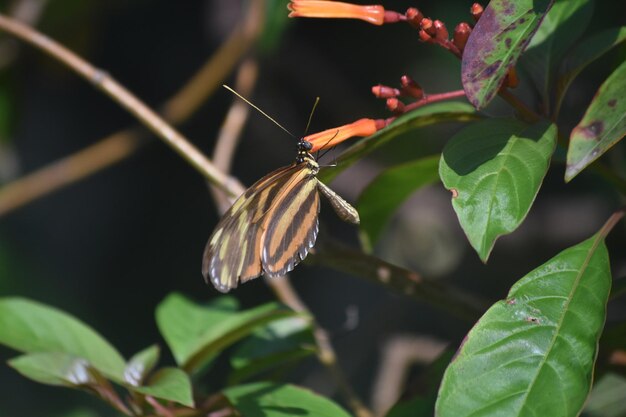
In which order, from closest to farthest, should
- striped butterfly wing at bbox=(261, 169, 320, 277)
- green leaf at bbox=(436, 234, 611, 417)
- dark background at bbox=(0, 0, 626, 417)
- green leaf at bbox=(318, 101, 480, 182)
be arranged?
green leaf at bbox=(436, 234, 611, 417), green leaf at bbox=(318, 101, 480, 182), striped butterfly wing at bbox=(261, 169, 320, 277), dark background at bbox=(0, 0, 626, 417)

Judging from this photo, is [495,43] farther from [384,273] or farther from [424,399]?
A: [424,399]

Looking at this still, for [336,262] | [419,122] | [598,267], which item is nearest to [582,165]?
[598,267]

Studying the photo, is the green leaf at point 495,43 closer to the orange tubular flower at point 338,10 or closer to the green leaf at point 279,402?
the orange tubular flower at point 338,10

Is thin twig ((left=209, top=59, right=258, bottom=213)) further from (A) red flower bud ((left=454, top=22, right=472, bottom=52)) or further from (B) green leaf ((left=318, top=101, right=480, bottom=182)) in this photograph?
(A) red flower bud ((left=454, top=22, right=472, bottom=52))

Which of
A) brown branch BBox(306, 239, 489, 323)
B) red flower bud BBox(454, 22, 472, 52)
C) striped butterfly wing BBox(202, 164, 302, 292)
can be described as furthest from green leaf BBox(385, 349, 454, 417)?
red flower bud BBox(454, 22, 472, 52)

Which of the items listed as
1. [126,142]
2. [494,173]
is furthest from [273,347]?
[126,142]
